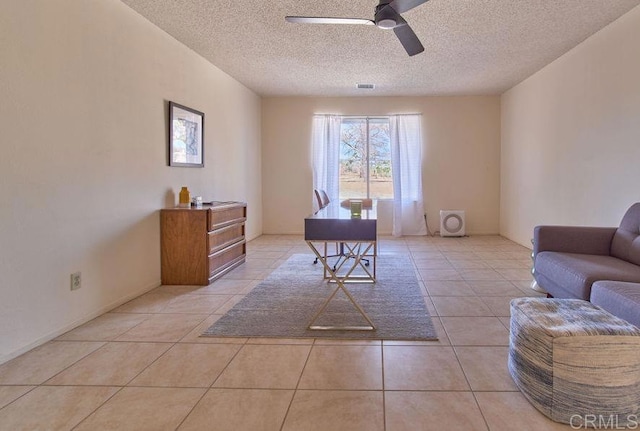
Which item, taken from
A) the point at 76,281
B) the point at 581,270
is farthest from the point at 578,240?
the point at 76,281

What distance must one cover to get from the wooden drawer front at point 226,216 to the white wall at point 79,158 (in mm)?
522

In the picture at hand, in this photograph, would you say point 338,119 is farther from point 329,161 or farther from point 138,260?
point 138,260

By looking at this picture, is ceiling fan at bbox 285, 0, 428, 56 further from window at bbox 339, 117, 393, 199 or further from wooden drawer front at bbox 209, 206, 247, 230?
window at bbox 339, 117, 393, 199

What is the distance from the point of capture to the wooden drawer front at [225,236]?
12.6 feet

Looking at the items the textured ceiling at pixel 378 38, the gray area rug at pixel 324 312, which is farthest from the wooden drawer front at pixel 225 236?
the textured ceiling at pixel 378 38

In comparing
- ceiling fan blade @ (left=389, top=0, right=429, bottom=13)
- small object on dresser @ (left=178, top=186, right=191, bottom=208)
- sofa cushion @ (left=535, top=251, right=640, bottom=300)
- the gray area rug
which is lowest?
the gray area rug

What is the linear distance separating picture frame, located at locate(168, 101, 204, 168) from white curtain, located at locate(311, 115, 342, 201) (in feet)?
9.46

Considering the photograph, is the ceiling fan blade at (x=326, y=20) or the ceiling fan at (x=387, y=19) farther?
the ceiling fan blade at (x=326, y=20)

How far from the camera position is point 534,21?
3617 millimetres

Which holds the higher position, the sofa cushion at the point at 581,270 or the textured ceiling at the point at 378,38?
the textured ceiling at the point at 378,38

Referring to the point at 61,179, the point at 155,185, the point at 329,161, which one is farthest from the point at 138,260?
the point at 329,161

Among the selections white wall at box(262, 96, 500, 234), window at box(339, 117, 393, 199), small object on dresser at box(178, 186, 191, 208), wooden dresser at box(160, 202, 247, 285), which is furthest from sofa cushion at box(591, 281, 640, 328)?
window at box(339, 117, 393, 199)

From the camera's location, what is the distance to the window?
7188 millimetres

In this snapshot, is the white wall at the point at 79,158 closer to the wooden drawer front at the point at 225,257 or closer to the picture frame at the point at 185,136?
the picture frame at the point at 185,136
